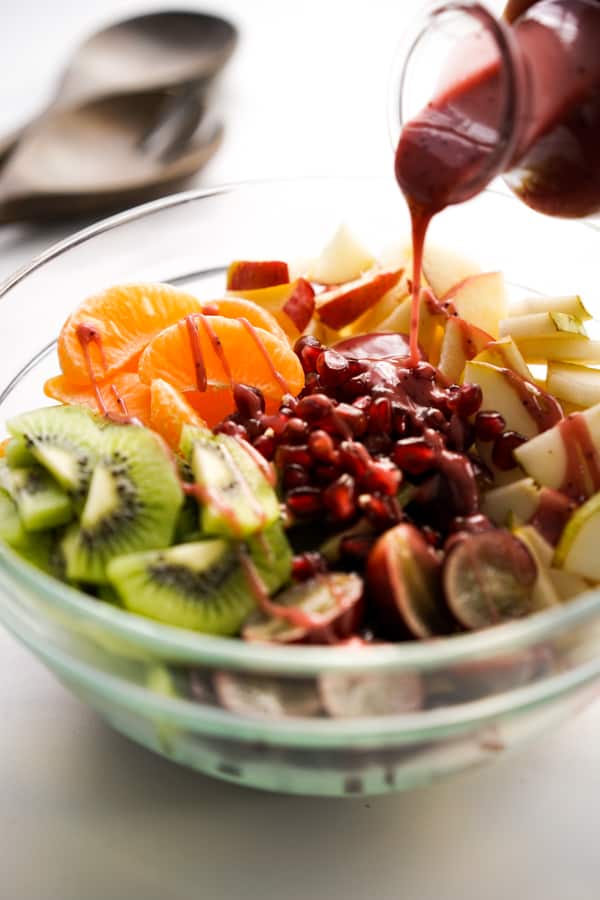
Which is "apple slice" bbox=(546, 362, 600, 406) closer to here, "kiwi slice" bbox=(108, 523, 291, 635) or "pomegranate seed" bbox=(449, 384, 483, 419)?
"pomegranate seed" bbox=(449, 384, 483, 419)

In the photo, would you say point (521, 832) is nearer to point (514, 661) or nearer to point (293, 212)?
point (514, 661)

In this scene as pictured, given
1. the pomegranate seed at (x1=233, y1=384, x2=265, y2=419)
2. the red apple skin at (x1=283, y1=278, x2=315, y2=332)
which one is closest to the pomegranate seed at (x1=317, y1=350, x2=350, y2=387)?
the pomegranate seed at (x1=233, y1=384, x2=265, y2=419)

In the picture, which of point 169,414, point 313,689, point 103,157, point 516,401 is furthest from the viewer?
point 103,157

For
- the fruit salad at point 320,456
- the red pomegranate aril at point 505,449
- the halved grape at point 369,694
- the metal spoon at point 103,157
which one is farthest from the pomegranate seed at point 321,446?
the metal spoon at point 103,157

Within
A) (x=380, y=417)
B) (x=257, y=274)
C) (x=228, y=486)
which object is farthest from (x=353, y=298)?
(x=228, y=486)

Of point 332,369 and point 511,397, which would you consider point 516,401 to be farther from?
point 332,369

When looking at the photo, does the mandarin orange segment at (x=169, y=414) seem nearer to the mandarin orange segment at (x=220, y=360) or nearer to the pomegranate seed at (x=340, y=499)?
the mandarin orange segment at (x=220, y=360)
